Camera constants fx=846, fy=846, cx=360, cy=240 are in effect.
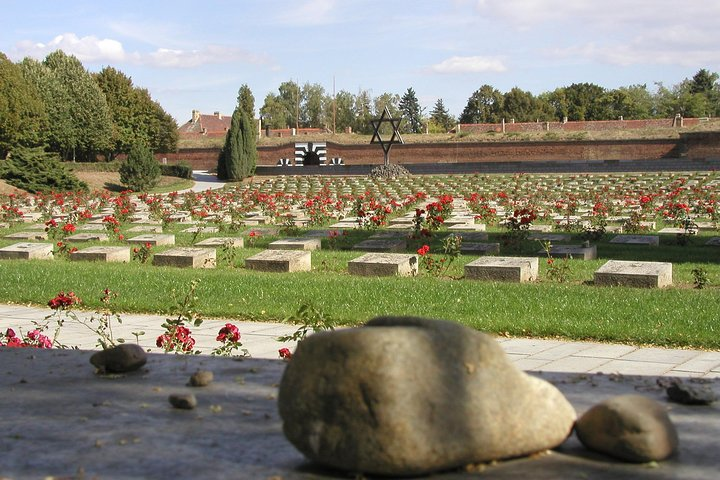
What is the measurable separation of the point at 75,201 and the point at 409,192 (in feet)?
34.8

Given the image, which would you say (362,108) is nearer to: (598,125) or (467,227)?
(598,125)

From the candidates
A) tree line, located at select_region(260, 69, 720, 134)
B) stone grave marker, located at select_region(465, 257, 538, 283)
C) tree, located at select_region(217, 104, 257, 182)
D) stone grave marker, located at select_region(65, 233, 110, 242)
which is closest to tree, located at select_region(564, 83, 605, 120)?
tree line, located at select_region(260, 69, 720, 134)

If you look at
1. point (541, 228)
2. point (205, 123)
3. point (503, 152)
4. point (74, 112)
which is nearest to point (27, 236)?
point (541, 228)

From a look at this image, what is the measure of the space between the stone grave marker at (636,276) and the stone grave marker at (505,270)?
0.86 meters

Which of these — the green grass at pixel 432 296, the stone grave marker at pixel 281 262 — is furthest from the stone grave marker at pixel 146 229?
the stone grave marker at pixel 281 262

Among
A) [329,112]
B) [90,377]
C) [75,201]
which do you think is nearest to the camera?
[90,377]

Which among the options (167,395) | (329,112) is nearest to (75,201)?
(167,395)

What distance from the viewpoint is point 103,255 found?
12742mm

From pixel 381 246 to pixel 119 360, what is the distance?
933 cm

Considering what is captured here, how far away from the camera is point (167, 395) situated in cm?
377

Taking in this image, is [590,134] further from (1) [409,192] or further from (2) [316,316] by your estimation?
(2) [316,316]

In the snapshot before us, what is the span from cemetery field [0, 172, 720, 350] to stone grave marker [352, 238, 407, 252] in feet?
0.33

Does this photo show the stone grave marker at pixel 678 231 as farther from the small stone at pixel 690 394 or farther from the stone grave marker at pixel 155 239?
the small stone at pixel 690 394

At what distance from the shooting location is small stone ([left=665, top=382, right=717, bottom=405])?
3439mm
